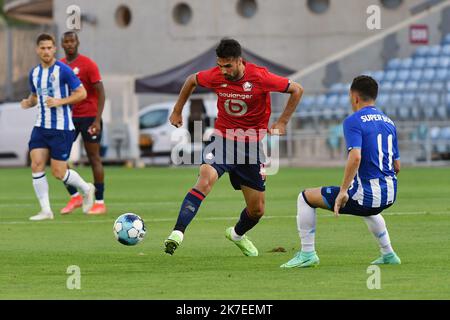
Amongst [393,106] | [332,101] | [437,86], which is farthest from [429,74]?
[332,101]

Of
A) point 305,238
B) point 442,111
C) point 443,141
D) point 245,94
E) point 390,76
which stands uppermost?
point 390,76

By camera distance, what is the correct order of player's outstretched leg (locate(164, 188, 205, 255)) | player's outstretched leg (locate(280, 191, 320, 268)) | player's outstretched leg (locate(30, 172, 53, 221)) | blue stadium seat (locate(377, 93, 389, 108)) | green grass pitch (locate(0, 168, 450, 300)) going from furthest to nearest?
blue stadium seat (locate(377, 93, 389, 108)) → player's outstretched leg (locate(30, 172, 53, 221)) → player's outstretched leg (locate(164, 188, 205, 255)) → player's outstretched leg (locate(280, 191, 320, 268)) → green grass pitch (locate(0, 168, 450, 300))

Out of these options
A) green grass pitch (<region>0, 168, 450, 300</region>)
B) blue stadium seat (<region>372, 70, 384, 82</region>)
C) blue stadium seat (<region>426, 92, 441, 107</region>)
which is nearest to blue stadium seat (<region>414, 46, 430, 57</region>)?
blue stadium seat (<region>372, 70, 384, 82</region>)

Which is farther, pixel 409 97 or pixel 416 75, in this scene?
pixel 416 75

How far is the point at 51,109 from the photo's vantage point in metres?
15.7

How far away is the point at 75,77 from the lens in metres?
15.6

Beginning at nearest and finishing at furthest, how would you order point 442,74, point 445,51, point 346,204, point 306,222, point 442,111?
point 346,204 < point 306,222 < point 442,111 < point 442,74 < point 445,51

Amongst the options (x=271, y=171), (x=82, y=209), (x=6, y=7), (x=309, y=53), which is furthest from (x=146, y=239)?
(x=6, y=7)

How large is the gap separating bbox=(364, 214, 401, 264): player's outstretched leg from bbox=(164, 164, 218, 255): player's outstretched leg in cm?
154

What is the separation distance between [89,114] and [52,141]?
4.70 ft

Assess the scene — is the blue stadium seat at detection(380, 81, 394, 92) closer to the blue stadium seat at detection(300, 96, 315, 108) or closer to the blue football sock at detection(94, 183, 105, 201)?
the blue stadium seat at detection(300, 96, 315, 108)

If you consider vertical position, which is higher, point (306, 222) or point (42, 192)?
point (306, 222)

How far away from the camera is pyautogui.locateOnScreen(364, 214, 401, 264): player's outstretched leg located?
34.4ft

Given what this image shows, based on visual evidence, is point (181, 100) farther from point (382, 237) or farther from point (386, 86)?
point (386, 86)
